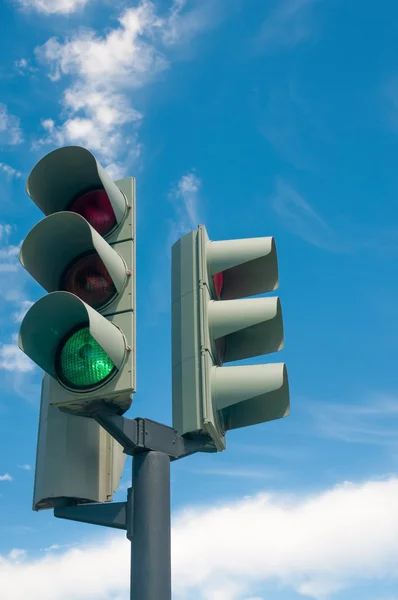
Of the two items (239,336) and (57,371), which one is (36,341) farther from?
(239,336)

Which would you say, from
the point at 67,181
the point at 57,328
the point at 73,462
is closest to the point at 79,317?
the point at 57,328

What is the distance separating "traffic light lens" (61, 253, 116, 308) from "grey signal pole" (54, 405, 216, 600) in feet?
2.31

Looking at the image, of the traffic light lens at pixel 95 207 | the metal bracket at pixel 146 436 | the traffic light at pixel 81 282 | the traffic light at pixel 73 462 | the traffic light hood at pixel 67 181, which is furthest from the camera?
the traffic light at pixel 73 462

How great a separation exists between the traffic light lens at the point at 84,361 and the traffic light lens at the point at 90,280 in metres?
0.35

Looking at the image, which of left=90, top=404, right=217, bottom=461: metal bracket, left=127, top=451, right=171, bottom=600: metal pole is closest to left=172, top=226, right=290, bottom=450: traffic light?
left=90, top=404, right=217, bottom=461: metal bracket

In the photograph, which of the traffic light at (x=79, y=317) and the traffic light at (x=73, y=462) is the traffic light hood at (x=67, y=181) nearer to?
the traffic light at (x=79, y=317)

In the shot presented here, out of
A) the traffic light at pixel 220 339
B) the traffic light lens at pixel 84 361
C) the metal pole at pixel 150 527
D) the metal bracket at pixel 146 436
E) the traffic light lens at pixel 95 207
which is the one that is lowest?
the metal pole at pixel 150 527

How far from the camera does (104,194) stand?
5.03 m

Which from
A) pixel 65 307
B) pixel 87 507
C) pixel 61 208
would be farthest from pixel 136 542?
pixel 61 208

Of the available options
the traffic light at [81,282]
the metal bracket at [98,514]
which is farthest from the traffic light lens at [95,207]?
the metal bracket at [98,514]

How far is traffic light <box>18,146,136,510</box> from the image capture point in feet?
13.9

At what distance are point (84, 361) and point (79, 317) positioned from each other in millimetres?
274

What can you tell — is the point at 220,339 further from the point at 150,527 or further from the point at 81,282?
the point at 150,527

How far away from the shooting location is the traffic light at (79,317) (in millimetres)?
4227
